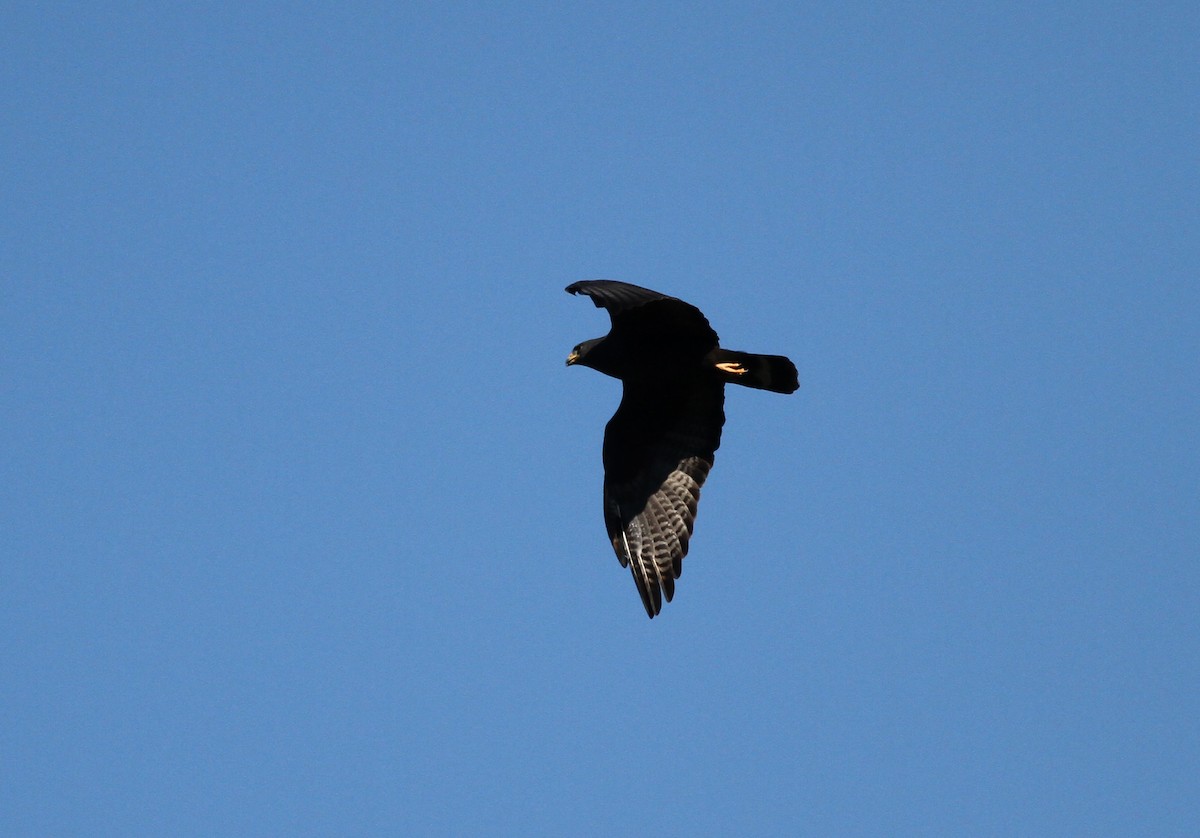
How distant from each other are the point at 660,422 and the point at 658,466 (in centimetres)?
35

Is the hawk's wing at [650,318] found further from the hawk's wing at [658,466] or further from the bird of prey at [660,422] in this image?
the hawk's wing at [658,466]

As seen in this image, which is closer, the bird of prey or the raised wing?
the raised wing

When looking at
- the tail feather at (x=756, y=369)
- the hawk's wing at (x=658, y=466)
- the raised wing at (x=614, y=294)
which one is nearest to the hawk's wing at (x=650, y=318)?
the raised wing at (x=614, y=294)

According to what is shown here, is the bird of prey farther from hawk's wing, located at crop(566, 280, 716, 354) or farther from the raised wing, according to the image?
the raised wing

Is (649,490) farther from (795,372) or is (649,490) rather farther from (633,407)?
(795,372)

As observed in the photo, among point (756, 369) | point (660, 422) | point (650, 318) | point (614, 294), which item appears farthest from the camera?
point (660, 422)

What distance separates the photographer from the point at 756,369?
9836 mm

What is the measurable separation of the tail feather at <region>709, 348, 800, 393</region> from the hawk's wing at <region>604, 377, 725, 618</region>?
32 cm

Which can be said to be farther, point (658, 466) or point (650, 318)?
point (658, 466)

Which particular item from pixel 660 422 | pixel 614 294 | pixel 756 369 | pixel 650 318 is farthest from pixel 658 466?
pixel 614 294

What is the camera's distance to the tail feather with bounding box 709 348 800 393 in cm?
980

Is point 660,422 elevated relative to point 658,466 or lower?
elevated

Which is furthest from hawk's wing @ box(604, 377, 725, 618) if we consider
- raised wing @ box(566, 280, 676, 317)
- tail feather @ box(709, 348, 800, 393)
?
raised wing @ box(566, 280, 676, 317)

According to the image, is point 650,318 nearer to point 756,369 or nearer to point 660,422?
point 756,369
